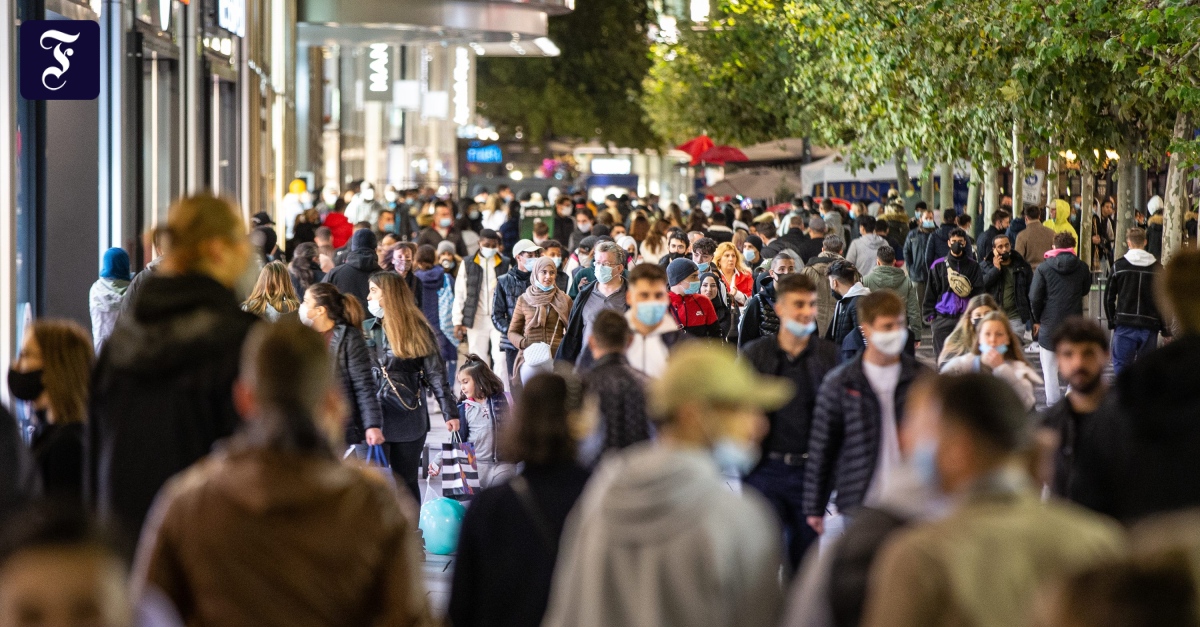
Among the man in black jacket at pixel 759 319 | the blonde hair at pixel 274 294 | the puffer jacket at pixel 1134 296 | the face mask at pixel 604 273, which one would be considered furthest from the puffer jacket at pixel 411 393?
the puffer jacket at pixel 1134 296

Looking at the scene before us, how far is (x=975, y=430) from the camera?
355cm

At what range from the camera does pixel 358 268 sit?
14.8m

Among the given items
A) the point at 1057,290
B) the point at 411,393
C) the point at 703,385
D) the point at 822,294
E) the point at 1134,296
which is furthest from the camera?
the point at 1057,290

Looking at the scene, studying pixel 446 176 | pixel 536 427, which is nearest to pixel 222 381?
pixel 536 427

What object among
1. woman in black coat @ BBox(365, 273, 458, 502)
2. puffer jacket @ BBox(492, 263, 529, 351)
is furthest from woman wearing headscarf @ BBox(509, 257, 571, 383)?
woman in black coat @ BBox(365, 273, 458, 502)

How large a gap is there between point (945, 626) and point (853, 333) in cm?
858

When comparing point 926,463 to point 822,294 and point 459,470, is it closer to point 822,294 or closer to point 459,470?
point 459,470

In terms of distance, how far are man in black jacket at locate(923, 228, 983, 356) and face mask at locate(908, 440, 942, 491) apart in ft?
41.9

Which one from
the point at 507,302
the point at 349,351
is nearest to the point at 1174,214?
the point at 507,302

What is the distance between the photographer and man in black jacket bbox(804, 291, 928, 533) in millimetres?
6816

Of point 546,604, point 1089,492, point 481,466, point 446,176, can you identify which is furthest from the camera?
point 446,176

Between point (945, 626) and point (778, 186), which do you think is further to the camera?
point (778, 186)

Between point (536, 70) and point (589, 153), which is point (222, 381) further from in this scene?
point (589, 153)

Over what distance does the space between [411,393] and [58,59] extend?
3740mm
